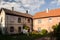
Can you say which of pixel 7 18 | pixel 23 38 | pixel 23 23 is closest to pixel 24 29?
pixel 23 23

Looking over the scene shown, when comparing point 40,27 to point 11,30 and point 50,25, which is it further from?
point 11,30

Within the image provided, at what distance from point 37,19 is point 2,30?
46.0ft

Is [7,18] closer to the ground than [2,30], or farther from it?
farther from it

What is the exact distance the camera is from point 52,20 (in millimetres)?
42875

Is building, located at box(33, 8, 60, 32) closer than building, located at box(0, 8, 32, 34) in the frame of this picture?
No

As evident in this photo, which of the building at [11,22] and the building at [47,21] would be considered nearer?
the building at [11,22]

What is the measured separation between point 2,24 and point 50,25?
15.1 metres

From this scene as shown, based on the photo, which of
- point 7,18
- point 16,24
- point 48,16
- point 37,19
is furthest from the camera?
point 37,19

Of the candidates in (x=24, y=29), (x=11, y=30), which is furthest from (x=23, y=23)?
(x=11, y=30)

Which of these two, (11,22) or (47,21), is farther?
(47,21)

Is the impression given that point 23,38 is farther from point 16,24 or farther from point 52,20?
point 52,20

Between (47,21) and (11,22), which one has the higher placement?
(11,22)

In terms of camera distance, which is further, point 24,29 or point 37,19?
point 37,19

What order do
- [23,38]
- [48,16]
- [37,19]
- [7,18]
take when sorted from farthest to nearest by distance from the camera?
[37,19] < [48,16] < [7,18] < [23,38]
